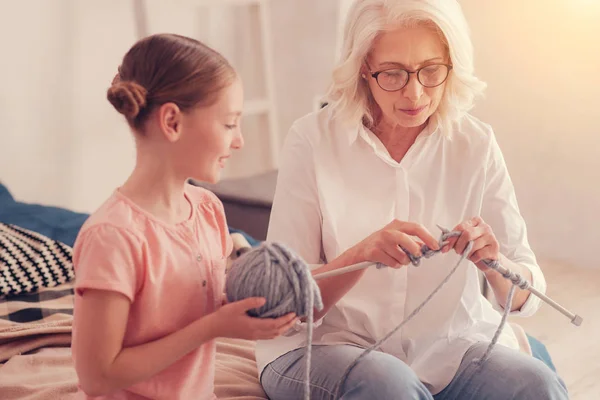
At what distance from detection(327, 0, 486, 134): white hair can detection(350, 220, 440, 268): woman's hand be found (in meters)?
0.32

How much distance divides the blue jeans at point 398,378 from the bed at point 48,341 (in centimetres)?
11

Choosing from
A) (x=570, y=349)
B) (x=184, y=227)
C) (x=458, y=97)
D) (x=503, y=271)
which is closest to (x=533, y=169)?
(x=570, y=349)

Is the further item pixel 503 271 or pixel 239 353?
pixel 239 353

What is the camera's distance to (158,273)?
96 centimetres

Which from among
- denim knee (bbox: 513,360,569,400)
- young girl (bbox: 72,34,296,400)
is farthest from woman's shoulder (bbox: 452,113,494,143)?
young girl (bbox: 72,34,296,400)

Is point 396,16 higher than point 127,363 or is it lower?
higher

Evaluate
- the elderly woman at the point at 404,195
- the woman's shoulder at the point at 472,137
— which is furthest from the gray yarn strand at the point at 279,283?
the woman's shoulder at the point at 472,137

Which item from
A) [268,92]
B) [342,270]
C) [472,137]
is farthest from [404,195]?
[268,92]

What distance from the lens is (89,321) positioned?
0.90m

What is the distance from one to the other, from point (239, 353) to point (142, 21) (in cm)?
169

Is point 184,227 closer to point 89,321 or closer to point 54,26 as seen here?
point 89,321

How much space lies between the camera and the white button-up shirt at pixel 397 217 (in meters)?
1.33

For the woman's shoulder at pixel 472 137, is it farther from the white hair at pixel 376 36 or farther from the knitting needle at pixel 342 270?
the knitting needle at pixel 342 270

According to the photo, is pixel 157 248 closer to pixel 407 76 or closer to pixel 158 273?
pixel 158 273
